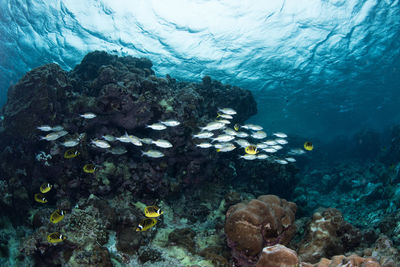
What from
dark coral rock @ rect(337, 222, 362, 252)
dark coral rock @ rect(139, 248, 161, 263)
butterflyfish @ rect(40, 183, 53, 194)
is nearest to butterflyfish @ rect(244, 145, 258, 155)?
dark coral rock @ rect(337, 222, 362, 252)

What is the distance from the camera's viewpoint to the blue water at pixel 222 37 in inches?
577

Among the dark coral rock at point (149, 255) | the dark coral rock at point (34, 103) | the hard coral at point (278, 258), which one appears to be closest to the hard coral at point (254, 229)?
the hard coral at point (278, 258)

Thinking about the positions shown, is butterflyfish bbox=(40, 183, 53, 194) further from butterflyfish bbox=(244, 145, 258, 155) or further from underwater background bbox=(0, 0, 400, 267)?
butterflyfish bbox=(244, 145, 258, 155)

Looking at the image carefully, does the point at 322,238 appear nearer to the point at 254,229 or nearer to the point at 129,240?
the point at 254,229

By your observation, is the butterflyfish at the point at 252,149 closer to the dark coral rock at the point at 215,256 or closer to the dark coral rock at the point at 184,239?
the dark coral rock at the point at 215,256

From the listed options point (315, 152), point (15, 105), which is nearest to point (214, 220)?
point (15, 105)

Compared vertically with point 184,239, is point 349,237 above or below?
above

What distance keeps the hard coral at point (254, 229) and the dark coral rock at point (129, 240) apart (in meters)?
2.81

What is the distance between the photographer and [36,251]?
600cm

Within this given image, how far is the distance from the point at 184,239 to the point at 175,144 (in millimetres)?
3922

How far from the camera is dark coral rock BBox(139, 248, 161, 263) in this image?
602 centimetres

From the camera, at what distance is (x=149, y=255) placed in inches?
239

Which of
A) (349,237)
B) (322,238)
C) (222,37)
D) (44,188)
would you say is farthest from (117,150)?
(222,37)

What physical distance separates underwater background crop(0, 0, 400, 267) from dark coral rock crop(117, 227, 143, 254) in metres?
0.04
